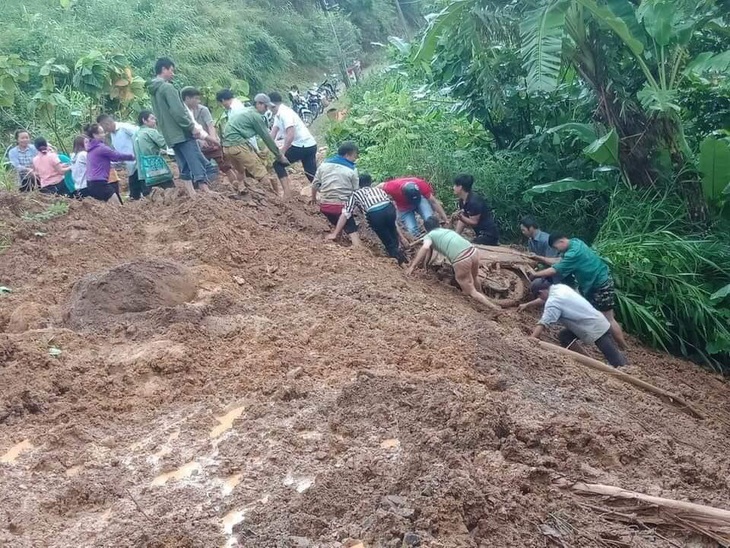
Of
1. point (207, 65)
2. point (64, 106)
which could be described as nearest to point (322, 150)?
point (64, 106)

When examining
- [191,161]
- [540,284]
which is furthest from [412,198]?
[191,161]

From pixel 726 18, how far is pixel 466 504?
7.31 m

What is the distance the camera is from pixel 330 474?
12.4 feet

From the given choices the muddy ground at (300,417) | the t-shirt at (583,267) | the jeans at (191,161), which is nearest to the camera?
the muddy ground at (300,417)

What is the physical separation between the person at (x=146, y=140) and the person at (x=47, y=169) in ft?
3.90

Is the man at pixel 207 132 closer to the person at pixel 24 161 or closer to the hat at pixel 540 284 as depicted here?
the person at pixel 24 161

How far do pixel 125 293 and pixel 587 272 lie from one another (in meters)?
4.44

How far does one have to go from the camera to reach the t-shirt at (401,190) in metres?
8.94

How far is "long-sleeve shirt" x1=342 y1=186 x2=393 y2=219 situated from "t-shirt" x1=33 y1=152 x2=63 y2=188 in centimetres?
409

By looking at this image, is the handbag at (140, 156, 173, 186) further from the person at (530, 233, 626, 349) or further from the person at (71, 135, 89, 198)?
the person at (530, 233, 626, 349)

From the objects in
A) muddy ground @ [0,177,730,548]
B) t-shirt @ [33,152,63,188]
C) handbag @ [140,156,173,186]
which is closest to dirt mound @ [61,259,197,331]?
muddy ground @ [0,177,730,548]

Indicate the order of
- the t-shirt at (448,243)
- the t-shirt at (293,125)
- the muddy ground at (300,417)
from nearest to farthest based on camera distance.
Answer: the muddy ground at (300,417), the t-shirt at (448,243), the t-shirt at (293,125)

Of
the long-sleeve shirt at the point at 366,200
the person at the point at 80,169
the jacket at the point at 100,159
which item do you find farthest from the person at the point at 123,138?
the long-sleeve shirt at the point at 366,200

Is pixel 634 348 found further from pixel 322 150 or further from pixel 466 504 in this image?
pixel 322 150
